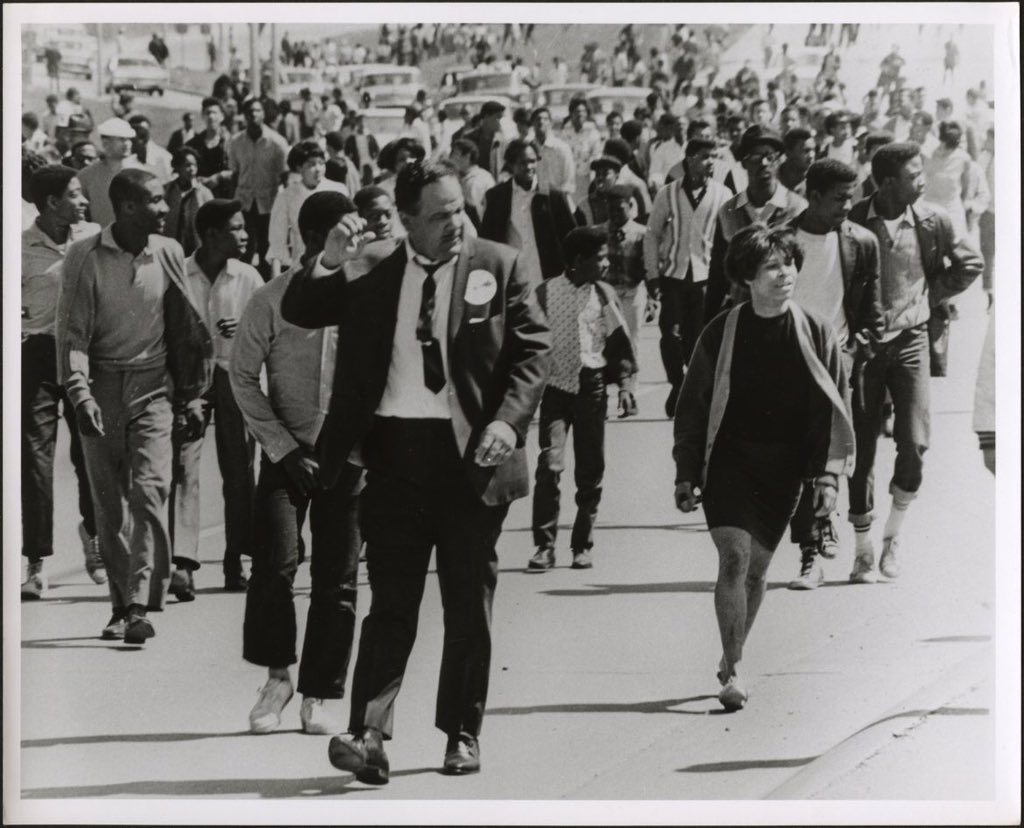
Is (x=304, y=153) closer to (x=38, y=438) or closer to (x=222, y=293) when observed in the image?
(x=222, y=293)

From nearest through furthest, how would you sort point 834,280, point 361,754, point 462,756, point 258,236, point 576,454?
1. point 361,754
2. point 462,756
3. point 258,236
4. point 834,280
5. point 576,454

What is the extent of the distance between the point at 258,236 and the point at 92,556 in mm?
1269

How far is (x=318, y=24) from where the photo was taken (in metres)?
8.44

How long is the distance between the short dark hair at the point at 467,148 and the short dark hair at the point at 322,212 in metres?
0.53

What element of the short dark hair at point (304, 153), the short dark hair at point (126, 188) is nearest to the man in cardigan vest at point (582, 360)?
the short dark hair at point (304, 153)

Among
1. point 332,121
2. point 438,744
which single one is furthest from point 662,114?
point 438,744

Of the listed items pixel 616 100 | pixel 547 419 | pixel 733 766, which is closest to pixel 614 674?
pixel 733 766

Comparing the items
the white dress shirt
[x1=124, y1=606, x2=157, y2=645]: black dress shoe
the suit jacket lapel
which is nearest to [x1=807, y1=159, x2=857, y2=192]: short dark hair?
the suit jacket lapel

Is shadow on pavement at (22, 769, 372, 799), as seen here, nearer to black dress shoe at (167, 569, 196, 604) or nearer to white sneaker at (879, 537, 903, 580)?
black dress shoe at (167, 569, 196, 604)

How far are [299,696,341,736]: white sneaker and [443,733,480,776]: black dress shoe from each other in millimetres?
398

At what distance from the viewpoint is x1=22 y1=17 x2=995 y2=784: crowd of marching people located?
7.65 meters

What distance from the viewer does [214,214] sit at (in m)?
8.70

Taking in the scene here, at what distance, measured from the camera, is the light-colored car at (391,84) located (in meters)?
8.44

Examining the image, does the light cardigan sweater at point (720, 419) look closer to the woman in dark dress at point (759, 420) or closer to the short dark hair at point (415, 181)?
the woman in dark dress at point (759, 420)
